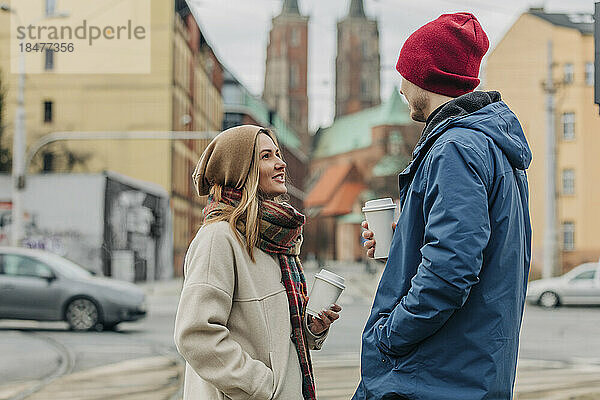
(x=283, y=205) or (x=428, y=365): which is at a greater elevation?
(x=283, y=205)

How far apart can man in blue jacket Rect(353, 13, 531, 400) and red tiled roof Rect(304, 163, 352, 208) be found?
28.2 ft

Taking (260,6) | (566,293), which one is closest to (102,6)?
(260,6)

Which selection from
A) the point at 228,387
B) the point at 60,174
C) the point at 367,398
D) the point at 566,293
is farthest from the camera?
the point at 566,293

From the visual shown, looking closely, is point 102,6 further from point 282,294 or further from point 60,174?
point 282,294

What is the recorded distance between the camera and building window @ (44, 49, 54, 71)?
7025mm

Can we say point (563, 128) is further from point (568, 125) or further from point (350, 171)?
point (350, 171)

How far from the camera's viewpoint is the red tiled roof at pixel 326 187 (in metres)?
10.6

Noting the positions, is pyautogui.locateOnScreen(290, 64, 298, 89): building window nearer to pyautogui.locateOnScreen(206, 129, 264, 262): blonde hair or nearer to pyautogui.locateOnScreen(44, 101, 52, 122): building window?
pyautogui.locateOnScreen(44, 101, 52, 122): building window

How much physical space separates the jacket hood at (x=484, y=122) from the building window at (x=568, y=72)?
35.7 feet

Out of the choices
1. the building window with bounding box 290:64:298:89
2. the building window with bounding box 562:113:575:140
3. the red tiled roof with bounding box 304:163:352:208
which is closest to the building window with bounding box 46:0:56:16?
the building window with bounding box 290:64:298:89

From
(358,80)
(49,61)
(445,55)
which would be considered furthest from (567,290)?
(445,55)

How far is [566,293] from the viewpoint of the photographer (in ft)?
41.5

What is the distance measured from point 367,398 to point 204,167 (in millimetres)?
720

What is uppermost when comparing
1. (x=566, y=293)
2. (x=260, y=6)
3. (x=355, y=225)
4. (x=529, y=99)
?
(x=260, y=6)
